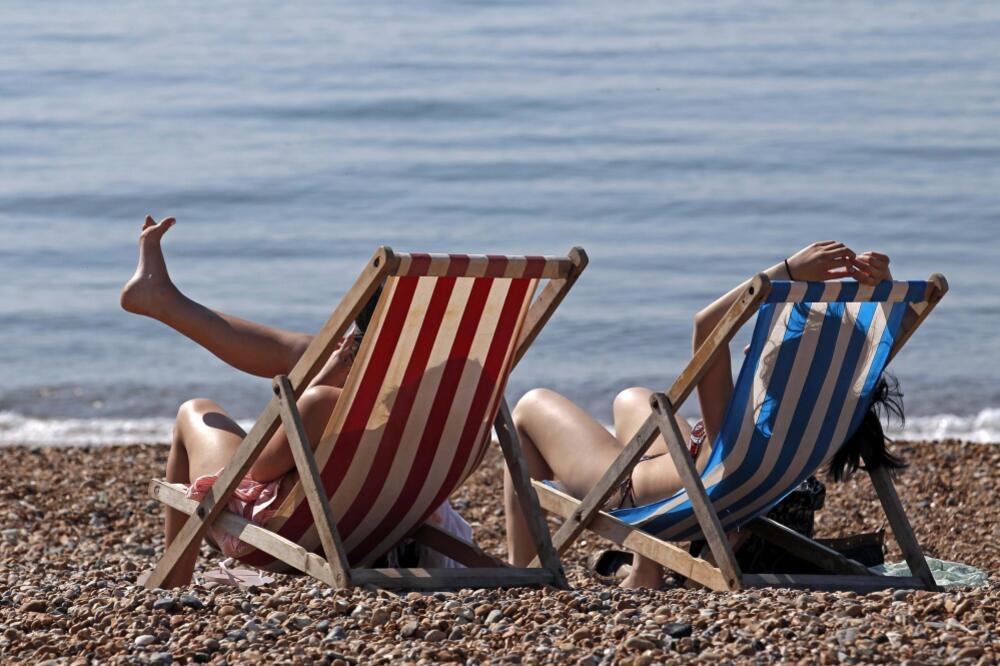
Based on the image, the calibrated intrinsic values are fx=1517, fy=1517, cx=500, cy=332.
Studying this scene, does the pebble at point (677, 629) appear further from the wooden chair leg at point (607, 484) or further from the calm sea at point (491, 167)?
the calm sea at point (491, 167)

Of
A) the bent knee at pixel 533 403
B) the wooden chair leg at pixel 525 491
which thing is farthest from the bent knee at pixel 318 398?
the bent knee at pixel 533 403

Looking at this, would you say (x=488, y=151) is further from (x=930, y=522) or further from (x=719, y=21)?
(x=930, y=522)

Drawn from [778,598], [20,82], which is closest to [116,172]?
[20,82]

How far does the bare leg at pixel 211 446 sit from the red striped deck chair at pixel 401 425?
64mm

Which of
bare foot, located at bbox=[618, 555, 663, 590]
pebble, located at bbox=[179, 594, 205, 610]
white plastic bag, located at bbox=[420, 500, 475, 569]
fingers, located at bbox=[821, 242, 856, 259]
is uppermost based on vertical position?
fingers, located at bbox=[821, 242, 856, 259]

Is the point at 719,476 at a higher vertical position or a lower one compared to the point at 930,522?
higher

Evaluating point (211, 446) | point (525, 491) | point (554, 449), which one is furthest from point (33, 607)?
point (554, 449)

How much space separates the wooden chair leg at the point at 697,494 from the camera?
3.79 m

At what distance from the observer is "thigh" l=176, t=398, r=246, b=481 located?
4.11m

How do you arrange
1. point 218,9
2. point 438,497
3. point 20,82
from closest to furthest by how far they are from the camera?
point 438,497
point 20,82
point 218,9

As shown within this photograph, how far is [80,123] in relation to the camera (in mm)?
21172

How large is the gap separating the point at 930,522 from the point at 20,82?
65.5ft

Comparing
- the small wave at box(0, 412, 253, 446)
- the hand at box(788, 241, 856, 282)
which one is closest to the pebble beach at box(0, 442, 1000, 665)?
the hand at box(788, 241, 856, 282)

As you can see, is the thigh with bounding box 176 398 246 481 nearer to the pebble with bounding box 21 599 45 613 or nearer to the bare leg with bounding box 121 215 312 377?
the bare leg with bounding box 121 215 312 377
